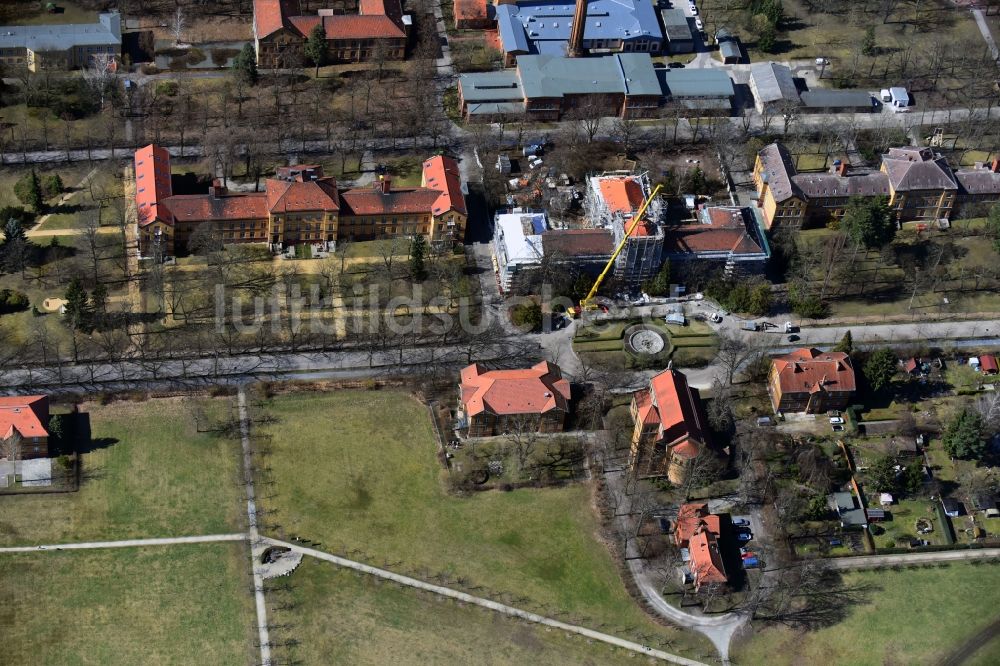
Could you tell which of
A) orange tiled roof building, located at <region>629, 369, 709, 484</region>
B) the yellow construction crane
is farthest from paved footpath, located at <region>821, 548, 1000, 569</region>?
the yellow construction crane

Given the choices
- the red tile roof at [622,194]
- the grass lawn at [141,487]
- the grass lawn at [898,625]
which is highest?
the red tile roof at [622,194]

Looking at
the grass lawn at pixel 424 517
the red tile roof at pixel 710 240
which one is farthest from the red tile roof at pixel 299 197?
the red tile roof at pixel 710 240

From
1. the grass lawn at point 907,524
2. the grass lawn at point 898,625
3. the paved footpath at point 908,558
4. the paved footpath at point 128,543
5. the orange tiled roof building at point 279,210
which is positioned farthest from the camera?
the orange tiled roof building at point 279,210

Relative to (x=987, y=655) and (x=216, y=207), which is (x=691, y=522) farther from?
(x=216, y=207)

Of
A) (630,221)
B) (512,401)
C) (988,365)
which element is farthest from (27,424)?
(988,365)

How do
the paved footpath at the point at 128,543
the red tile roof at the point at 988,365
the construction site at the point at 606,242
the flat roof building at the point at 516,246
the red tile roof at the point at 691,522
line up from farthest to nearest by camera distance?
the flat roof building at the point at 516,246 → the construction site at the point at 606,242 → the red tile roof at the point at 988,365 → the red tile roof at the point at 691,522 → the paved footpath at the point at 128,543

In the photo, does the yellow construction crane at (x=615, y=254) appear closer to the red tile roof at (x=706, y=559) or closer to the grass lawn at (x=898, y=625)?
the red tile roof at (x=706, y=559)

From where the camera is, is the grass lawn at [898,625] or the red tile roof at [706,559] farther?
the red tile roof at [706,559]
